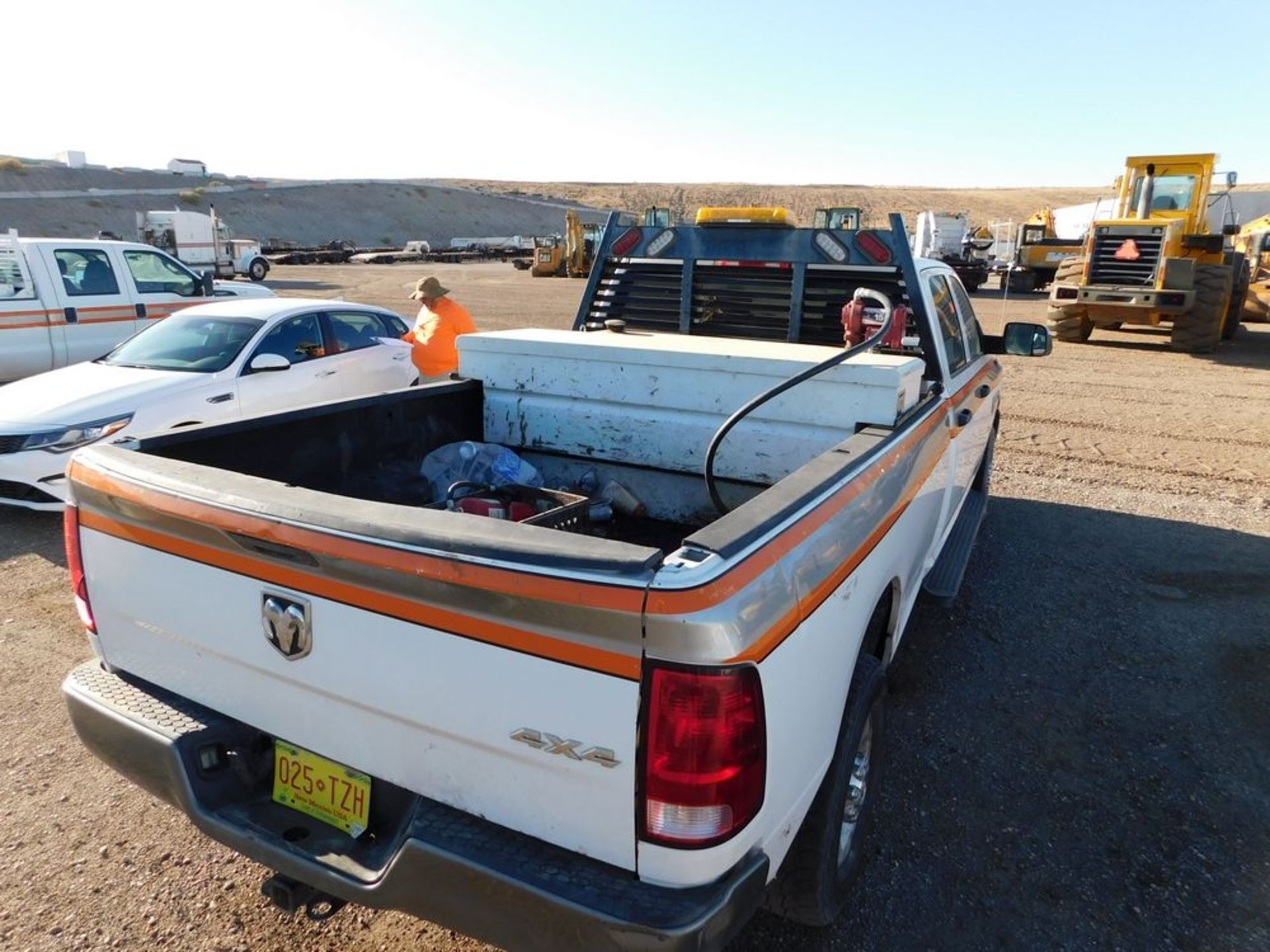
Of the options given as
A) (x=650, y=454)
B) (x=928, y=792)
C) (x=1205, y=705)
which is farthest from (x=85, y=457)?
(x=1205, y=705)

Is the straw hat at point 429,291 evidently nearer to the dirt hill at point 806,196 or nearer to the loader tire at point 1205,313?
the loader tire at point 1205,313

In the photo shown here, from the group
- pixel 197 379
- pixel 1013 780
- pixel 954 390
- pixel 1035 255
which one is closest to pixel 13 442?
pixel 197 379

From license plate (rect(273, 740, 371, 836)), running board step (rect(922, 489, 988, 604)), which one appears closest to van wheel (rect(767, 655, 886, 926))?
license plate (rect(273, 740, 371, 836))

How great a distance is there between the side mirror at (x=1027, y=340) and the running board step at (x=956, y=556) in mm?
1128

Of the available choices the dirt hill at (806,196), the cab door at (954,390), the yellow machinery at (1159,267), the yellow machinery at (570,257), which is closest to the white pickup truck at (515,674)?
the cab door at (954,390)

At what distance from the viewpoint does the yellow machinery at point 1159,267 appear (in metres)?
14.1

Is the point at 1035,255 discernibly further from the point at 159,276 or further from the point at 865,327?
the point at 865,327

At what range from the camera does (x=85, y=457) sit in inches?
98.8

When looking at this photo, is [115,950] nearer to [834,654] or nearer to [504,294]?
[834,654]

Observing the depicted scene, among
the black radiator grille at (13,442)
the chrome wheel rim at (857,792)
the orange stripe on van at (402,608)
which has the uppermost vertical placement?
the orange stripe on van at (402,608)

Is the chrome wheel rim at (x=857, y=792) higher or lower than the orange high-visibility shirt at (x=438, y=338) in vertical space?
lower

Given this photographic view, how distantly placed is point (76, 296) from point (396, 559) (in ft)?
32.5

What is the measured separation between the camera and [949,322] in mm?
4602

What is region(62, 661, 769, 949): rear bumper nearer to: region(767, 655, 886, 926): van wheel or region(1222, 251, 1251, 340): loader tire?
region(767, 655, 886, 926): van wheel
